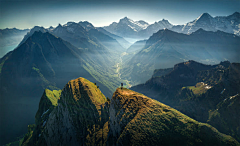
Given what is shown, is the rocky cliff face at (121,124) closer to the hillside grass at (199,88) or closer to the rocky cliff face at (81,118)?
the rocky cliff face at (81,118)

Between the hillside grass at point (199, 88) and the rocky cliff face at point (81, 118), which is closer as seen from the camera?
the rocky cliff face at point (81, 118)

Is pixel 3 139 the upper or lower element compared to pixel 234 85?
lower

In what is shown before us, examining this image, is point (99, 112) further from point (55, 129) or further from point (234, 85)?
point (234, 85)

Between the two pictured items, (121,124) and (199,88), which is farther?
(199,88)

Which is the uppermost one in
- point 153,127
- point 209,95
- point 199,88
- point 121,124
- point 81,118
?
point 153,127

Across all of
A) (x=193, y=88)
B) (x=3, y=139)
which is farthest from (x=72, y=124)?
(x=3, y=139)

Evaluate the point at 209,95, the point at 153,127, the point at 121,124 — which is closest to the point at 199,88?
the point at 209,95

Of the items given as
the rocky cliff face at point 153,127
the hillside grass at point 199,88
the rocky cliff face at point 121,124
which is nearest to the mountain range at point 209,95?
the hillside grass at point 199,88

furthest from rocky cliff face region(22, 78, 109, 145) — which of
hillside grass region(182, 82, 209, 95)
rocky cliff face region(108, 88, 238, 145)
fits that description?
hillside grass region(182, 82, 209, 95)

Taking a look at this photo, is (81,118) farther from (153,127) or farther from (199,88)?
(199,88)
